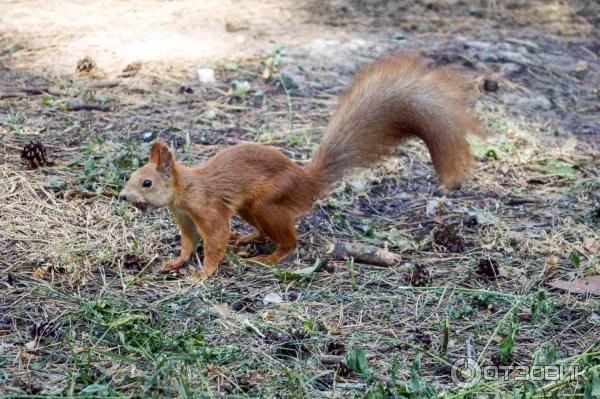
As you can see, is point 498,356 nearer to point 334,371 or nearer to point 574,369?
point 574,369

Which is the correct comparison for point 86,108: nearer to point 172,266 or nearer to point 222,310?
point 172,266

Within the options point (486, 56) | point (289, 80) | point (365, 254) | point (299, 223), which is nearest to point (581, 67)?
point (486, 56)

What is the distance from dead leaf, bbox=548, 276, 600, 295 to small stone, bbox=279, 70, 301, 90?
2.61 m

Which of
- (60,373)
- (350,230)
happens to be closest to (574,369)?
(350,230)

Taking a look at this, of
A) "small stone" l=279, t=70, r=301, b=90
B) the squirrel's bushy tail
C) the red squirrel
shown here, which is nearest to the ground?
"small stone" l=279, t=70, r=301, b=90

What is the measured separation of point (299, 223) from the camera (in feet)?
14.5

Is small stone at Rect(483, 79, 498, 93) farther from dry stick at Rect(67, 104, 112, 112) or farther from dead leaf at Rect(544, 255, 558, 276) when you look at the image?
dry stick at Rect(67, 104, 112, 112)

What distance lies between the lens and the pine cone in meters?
4.52

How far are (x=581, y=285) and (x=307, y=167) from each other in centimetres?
136

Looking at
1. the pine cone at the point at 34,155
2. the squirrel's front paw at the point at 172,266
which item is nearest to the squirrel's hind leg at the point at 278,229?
the squirrel's front paw at the point at 172,266

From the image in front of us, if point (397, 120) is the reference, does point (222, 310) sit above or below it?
below

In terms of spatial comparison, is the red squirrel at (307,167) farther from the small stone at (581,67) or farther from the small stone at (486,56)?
the small stone at (581,67)

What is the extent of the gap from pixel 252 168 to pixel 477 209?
1327mm

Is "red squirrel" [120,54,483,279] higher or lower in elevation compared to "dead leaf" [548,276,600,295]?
higher
